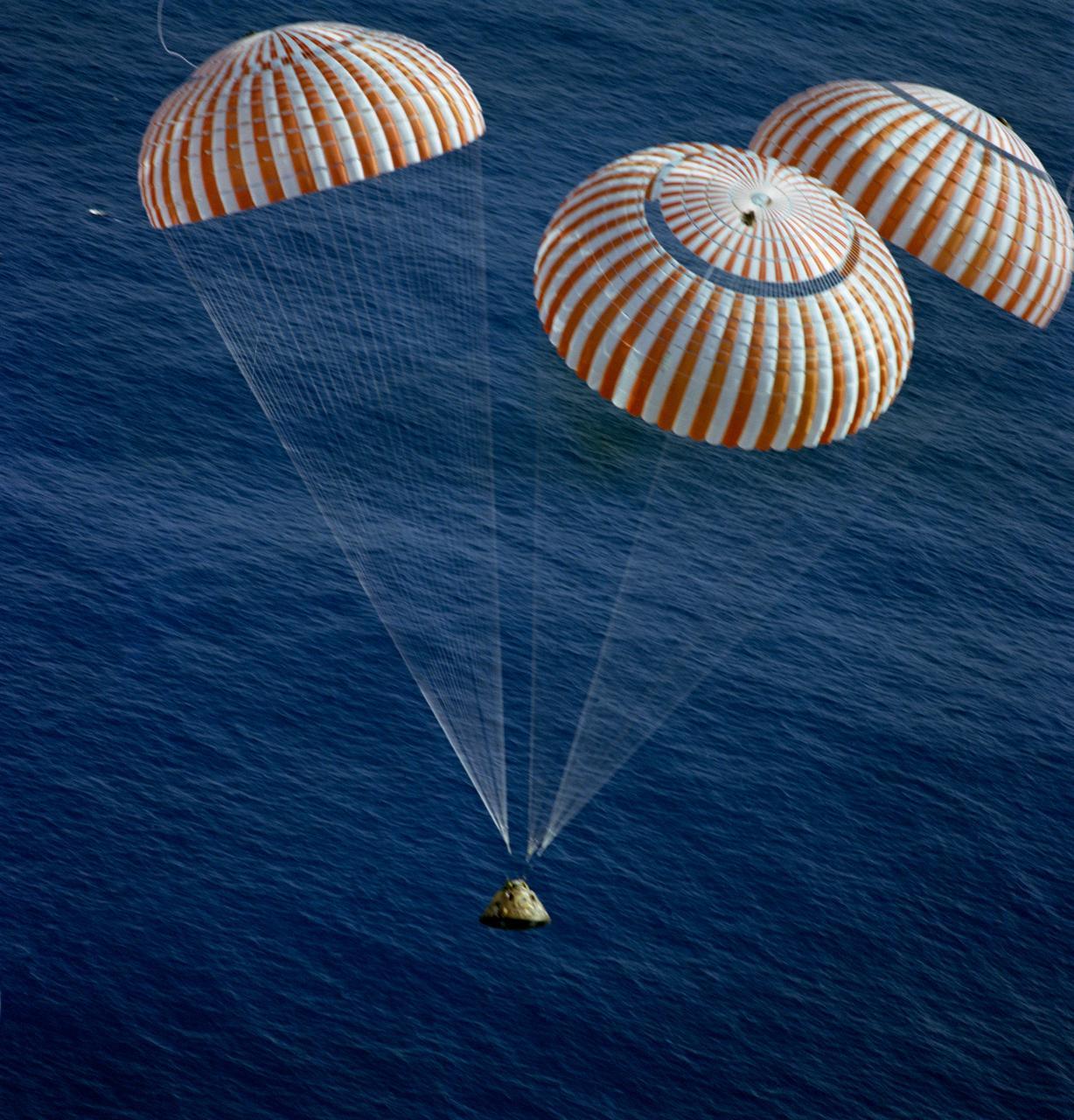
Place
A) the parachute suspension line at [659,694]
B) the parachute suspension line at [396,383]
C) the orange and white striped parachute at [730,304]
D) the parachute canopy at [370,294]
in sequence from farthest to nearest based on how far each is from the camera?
the parachute suspension line at [396,383], the parachute suspension line at [659,694], the parachute canopy at [370,294], the orange and white striped parachute at [730,304]

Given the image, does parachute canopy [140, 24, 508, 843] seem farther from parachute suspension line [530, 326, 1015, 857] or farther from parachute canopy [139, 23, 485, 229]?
parachute suspension line [530, 326, 1015, 857]

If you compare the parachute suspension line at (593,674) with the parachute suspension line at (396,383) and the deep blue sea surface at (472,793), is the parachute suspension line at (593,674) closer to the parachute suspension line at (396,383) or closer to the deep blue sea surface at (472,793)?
the deep blue sea surface at (472,793)

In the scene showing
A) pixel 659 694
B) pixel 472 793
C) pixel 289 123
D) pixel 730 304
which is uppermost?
pixel 289 123

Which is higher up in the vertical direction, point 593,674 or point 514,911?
point 514,911

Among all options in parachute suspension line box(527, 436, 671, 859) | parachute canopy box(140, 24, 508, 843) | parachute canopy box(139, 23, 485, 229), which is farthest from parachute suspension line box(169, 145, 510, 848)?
parachute canopy box(139, 23, 485, 229)

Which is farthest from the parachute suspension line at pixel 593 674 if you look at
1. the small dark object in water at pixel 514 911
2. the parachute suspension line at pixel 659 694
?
the small dark object in water at pixel 514 911

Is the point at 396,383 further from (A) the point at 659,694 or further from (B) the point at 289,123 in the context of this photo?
(B) the point at 289,123

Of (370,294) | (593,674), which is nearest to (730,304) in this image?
(593,674)
